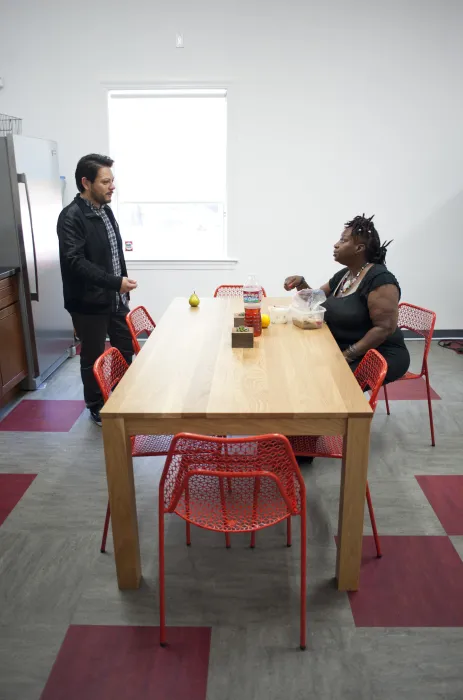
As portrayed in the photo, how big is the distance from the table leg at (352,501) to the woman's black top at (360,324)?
3.42ft

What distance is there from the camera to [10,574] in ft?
7.24

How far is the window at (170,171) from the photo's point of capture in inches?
189

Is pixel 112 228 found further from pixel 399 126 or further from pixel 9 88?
pixel 399 126

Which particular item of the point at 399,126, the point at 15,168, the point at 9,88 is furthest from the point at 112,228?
the point at 399,126

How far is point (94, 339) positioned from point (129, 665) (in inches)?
79.0

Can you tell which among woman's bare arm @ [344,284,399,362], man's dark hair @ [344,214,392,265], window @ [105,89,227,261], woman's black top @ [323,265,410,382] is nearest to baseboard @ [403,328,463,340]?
window @ [105,89,227,261]

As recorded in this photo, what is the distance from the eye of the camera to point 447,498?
2.68 metres

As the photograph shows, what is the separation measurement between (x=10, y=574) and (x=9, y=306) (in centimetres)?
203

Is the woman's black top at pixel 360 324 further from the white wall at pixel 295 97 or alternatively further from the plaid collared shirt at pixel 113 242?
the white wall at pixel 295 97

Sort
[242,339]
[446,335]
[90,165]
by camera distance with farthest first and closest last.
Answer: [446,335], [90,165], [242,339]

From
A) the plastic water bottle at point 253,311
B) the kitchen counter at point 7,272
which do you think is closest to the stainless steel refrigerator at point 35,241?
the kitchen counter at point 7,272

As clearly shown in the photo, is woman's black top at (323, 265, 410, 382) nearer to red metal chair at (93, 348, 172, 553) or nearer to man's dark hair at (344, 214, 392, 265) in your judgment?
man's dark hair at (344, 214, 392, 265)

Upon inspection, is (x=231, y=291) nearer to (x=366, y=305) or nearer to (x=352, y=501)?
(x=366, y=305)

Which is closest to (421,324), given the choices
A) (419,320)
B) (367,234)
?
(419,320)
